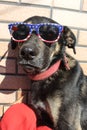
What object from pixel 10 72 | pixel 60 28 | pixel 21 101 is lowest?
pixel 21 101

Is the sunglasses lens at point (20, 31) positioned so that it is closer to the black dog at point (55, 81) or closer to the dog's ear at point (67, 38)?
the black dog at point (55, 81)

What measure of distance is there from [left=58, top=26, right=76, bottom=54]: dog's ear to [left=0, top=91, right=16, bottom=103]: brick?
750 millimetres

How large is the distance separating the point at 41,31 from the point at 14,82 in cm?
76

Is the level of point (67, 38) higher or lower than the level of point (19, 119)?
higher

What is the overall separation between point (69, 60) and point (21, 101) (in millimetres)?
621

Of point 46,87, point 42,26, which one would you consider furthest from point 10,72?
point 42,26

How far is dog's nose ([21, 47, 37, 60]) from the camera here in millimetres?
3258

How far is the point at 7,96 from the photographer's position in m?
3.92

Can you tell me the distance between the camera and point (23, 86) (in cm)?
394

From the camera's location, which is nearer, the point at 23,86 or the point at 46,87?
the point at 46,87

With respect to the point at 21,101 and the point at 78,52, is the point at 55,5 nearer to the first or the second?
the point at 78,52

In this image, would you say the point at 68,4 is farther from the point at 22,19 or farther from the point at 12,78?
the point at 12,78

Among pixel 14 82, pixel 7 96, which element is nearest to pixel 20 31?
pixel 14 82

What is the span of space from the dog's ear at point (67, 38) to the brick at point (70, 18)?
0.34 m
